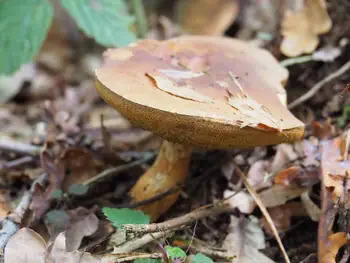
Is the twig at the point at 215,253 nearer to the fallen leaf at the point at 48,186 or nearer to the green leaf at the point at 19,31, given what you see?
the fallen leaf at the point at 48,186

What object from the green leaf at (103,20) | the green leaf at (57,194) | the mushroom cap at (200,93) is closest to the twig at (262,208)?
the mushroom cap at (200,93)

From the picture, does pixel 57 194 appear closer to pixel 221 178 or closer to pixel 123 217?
pixel 123 217

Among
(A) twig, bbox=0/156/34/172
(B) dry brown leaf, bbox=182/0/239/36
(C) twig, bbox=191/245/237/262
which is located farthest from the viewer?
(B) dry brown leaf, bbox=182/0/239/36

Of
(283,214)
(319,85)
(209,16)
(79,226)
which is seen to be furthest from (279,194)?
(209,16)

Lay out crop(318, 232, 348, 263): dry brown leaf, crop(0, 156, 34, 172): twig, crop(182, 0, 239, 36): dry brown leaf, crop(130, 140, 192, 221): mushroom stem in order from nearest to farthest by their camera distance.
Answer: crop(318, 232, 348, 263): dry brown leaf
crop(130, 140, 192, 221): mushroom stem
crop(0, 156, 34, 172): twig
crop(182, 0, 239, 36): dry brown leaf

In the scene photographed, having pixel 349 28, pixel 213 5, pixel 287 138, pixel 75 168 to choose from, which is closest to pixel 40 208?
pixel 75 168

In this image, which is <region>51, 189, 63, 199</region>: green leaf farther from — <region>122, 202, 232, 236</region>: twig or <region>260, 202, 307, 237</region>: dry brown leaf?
<region>260, 202, 307, 237</region>: dry brown leaf

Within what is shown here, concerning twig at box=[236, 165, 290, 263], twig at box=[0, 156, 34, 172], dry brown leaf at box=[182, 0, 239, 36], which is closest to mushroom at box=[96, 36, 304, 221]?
twig at box=[236, 165, 290, 263]
